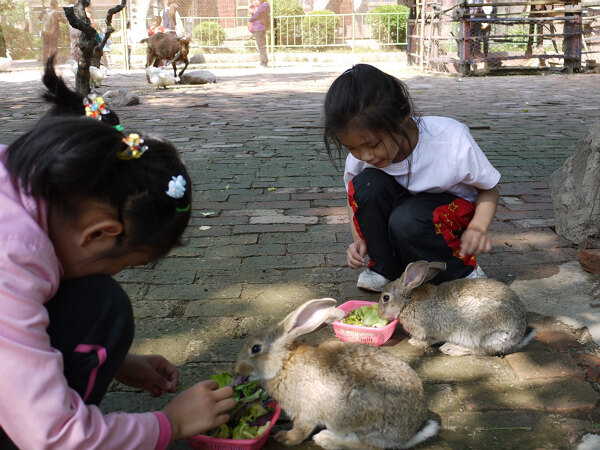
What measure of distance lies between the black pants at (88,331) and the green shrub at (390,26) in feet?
78.8

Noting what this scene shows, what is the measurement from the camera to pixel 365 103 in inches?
115

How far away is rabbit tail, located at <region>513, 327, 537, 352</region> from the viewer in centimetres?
293

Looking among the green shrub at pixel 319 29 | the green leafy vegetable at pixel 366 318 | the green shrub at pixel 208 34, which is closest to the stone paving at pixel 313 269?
the green leafy vegetable at pixel 366 318

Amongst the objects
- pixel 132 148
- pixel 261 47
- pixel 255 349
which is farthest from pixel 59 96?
pixel 261 47

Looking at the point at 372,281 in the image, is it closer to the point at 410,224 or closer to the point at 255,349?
the point at 410,224

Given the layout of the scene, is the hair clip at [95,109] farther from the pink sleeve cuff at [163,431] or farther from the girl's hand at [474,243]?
the girl's hand at [474,243]

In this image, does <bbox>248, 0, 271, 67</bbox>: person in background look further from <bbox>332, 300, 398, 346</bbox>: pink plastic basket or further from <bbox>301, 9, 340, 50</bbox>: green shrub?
<bbox>332, 300, 398, 346</bbox>: pink plastic basket

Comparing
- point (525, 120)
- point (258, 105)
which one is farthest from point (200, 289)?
point (258, 105)

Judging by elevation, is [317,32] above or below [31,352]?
above

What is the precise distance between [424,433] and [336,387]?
1.18ft

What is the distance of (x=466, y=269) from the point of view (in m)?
3.45

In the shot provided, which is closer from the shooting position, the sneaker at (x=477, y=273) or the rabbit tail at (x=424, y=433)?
the rabbit tail at (x=424, y=433)

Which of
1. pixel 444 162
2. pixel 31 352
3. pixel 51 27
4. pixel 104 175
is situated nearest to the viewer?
pixel 31 352

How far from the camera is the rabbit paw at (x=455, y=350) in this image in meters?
2.97
